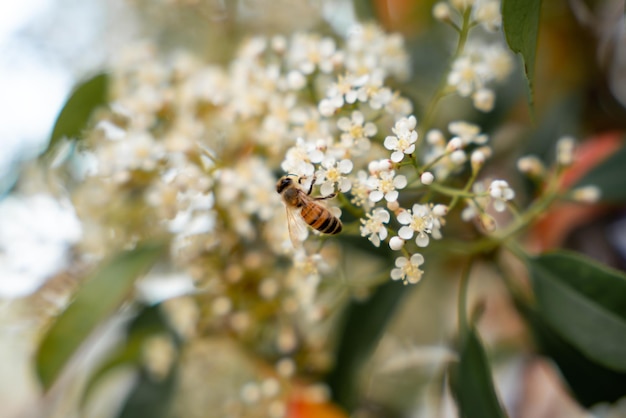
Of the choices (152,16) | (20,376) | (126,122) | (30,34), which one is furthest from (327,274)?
(20,376)

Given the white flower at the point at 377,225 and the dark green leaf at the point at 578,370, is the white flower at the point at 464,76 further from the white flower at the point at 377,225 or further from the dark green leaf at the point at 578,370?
the dark green leaf at the point at 578,370

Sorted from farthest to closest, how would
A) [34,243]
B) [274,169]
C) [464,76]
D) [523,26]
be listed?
1. [34,243]
2. [274,169]
3. [464,76]
4. [523,26]

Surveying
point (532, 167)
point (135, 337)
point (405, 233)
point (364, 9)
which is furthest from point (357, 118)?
point (135, 337)

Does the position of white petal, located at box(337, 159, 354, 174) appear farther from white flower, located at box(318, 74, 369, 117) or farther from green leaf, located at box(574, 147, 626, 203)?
green leaf, located at box(574, 147, 626, 203)

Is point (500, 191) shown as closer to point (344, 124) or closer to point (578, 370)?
point (344, 124)

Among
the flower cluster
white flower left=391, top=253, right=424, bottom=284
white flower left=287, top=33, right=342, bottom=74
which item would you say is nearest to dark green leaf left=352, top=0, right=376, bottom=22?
the flower cluster

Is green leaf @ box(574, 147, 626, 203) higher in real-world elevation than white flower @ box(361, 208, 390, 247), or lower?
lower
